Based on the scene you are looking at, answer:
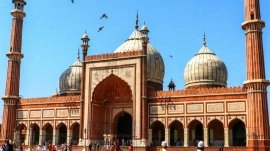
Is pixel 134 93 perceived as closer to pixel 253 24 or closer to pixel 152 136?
pixel 152 136

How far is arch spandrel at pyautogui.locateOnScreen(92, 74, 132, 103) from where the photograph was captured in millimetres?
24203

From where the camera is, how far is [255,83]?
1967 centimetres

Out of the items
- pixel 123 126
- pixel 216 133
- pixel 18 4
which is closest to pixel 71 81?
pixel 18 4

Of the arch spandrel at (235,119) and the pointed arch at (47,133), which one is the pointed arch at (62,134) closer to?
the pointed arch at (47,133)

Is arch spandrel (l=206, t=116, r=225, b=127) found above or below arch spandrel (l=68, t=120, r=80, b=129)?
above

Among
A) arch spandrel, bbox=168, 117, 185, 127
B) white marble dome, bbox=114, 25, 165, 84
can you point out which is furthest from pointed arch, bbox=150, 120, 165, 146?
white marble dome, bbox=114, 25, 165, 84

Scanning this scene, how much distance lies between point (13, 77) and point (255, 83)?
16601 mm

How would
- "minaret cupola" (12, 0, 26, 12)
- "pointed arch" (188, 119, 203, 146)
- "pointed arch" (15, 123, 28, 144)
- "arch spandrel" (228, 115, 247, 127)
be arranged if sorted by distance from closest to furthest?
"arch spandrel" (228, 115, 247, 127)
"pointed arch" (188, 119, 203, 146)
"pointed arch" (15, 123, 28, 144)
"minaret cupola" (12, 0, 26, 12)

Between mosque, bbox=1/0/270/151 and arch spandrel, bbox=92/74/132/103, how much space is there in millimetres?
63

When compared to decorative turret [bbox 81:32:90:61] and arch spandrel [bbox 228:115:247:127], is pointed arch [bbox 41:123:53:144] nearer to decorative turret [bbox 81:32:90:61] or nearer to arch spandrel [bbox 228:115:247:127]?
decorative turret [bbox 81:32:90:61]

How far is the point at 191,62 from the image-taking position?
2700 centimetres

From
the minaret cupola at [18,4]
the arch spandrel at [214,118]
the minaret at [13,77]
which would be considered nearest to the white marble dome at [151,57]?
the arch spandrel at [214,118]

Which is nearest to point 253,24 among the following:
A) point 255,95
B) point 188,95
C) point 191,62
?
point 255,95

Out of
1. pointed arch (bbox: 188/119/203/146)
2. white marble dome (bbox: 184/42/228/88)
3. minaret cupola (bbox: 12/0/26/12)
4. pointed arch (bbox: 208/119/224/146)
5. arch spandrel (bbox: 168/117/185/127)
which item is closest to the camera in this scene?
arch spandrel (bbox: 168/117/185/127)
